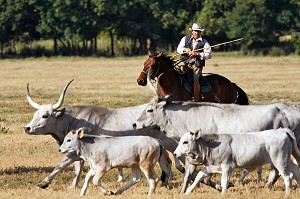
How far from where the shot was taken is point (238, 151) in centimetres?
1409

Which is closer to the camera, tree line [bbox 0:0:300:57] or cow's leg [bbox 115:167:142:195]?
cow's leg [bbox 115:167:142:195]

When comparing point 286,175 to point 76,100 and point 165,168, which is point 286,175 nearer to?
point 165,168

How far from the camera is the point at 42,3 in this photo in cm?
8338

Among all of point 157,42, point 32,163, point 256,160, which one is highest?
point 256,160

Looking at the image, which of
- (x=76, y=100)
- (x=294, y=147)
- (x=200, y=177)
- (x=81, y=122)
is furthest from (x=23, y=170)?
(x=76, y=100)

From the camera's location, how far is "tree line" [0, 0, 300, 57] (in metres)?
81.6

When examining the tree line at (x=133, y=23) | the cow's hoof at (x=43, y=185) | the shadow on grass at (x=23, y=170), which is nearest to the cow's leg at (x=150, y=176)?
the cow's hoof at (x=43, y=185)

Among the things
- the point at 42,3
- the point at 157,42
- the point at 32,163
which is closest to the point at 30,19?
the point at 42,3

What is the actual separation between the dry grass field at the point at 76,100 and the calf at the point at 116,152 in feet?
1.11

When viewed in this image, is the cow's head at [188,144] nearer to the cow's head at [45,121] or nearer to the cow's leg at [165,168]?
the cow's leg at [165,168]

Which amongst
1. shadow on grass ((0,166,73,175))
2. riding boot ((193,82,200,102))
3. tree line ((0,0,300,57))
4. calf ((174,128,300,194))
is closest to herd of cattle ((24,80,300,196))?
calf ((174,128,300,194))

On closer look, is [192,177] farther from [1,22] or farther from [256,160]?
[1,22]

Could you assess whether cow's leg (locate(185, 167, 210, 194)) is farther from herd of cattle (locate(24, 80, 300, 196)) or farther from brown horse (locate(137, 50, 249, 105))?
brown horse (locate(137, 50, 249, 105))

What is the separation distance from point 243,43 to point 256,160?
220 ft
